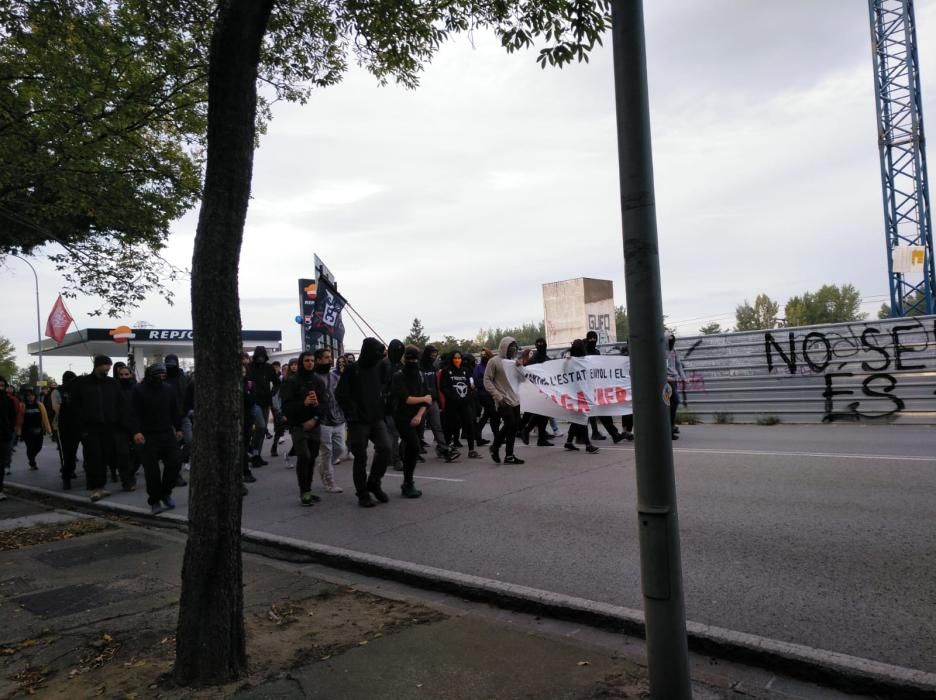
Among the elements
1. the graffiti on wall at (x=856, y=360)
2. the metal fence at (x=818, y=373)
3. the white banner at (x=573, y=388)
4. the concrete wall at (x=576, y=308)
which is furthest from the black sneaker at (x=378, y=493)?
the concrete wall at (x=576, y=308)

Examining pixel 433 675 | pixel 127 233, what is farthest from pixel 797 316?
pixel 433 675

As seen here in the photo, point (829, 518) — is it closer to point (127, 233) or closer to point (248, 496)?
point (248, 496)

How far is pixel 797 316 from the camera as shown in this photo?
78.2 metres

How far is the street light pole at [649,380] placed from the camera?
3.09 metres

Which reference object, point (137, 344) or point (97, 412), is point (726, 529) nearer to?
point (97, 412)

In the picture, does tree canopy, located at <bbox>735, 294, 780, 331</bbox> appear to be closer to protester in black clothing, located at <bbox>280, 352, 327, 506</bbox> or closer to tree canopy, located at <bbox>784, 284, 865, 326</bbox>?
tree canopy, located at <bbox>784, 284, 865, 326</bbox>

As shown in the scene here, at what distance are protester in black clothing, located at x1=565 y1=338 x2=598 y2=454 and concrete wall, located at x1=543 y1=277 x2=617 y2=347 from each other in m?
39.1

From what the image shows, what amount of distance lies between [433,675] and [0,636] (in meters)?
3.16

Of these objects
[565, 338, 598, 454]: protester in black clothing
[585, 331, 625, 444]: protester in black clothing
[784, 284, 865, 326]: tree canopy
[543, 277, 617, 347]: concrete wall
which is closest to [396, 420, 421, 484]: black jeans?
[565, 338, 598, 454]: protester in black clothing

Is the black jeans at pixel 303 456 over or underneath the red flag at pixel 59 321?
underneath

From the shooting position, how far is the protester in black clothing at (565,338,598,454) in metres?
11.4

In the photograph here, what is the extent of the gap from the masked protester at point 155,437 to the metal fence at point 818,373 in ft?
36.6

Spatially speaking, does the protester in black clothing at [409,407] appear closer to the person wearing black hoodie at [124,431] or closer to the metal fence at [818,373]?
the person wearing black hoodie at [124,431]

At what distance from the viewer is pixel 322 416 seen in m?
9.40
